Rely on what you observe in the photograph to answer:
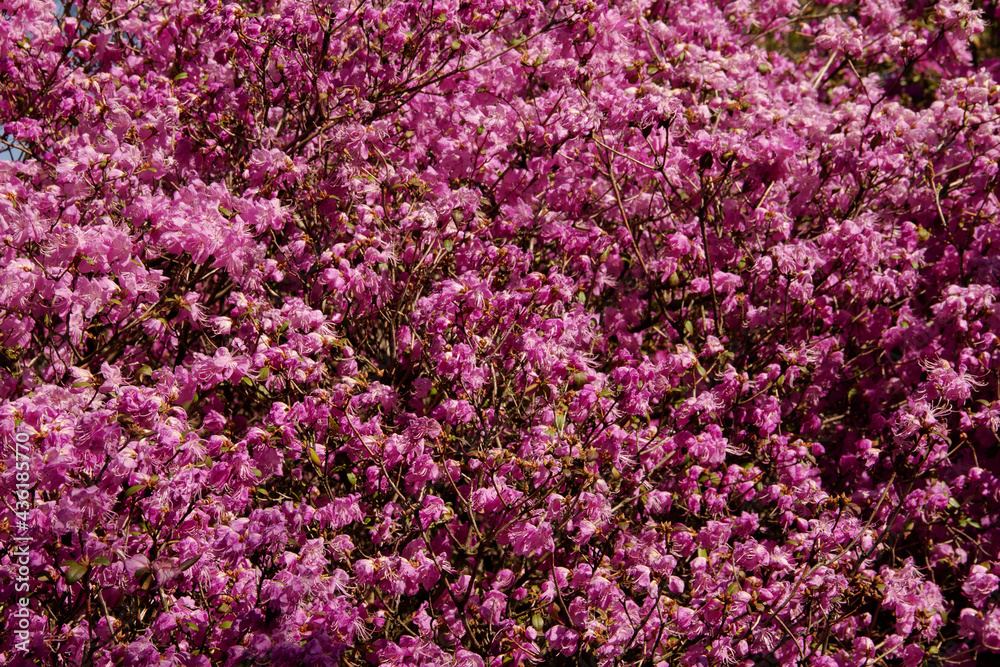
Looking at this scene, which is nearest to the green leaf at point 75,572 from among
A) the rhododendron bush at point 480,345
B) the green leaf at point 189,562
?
the rhododendron bush at point 480,345

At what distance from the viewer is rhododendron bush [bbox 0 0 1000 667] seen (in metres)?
3.17

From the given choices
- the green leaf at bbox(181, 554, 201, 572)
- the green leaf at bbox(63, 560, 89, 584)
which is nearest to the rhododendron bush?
the green leaf at bbox(181, 554, 201, 572)

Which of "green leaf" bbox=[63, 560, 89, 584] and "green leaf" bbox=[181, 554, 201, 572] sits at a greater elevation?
"green leaf" bbox=[63, 560, 89, 584]

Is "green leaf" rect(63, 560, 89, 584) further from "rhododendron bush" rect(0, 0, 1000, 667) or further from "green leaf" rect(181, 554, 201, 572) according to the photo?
"green leaf" rect(181, 554, 201, 572)

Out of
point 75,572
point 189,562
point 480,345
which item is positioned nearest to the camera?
point 75,572

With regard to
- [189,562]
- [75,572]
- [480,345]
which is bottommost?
[189,562]

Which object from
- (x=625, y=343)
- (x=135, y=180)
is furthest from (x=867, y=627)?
(x=135, y=180)

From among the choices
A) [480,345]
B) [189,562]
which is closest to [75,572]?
[189,562]

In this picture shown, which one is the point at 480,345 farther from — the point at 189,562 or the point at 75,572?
the point at 75,572

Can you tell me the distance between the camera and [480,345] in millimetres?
3568

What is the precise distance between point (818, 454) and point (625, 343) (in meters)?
1.35

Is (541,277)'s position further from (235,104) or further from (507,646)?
(235,104)

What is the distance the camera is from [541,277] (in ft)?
11.8

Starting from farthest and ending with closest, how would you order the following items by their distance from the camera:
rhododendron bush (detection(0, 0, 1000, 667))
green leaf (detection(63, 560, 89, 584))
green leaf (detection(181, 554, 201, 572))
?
rhododendron bush (detection(0, 0, 1000, 667))
green leaf (detection(181, 554, 201, 572))
green leaf (detection(63, 560, 89, 584))
